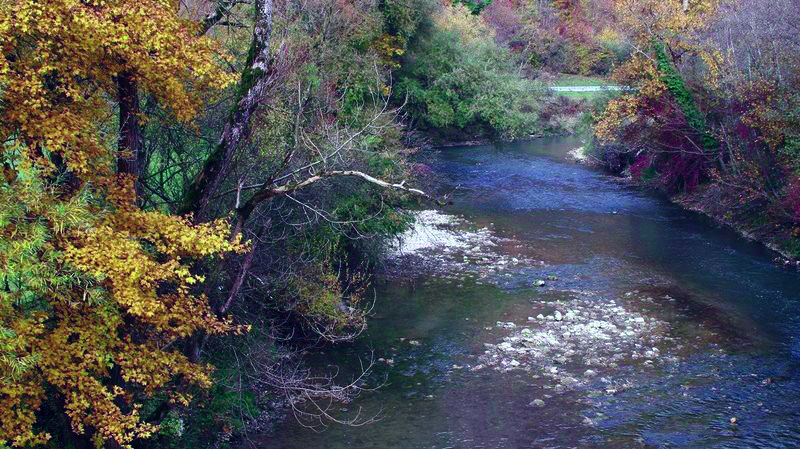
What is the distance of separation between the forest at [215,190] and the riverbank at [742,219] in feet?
0.36

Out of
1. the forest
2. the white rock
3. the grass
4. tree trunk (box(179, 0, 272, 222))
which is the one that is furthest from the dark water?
the grass

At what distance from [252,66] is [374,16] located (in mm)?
19098

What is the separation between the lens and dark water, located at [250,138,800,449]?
45.0 feet

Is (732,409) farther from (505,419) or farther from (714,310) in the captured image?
(714,310)

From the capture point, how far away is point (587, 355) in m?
17.0

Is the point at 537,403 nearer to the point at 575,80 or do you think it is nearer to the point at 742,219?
the point at 742,219

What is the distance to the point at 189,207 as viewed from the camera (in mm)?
12711

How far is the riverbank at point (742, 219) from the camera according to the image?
24.5m

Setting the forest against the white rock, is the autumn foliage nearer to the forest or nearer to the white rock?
the forest

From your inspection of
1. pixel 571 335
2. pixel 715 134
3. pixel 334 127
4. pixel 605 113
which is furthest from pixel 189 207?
pixel 605 113

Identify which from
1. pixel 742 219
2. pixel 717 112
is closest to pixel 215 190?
pixel 742 219

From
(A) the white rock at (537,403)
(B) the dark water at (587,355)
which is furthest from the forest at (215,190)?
(A) the white rock at (537,403)

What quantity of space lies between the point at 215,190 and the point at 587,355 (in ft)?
29.6

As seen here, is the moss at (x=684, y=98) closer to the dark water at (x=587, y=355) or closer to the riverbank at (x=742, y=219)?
the riverbank at (x=742, y=219)
